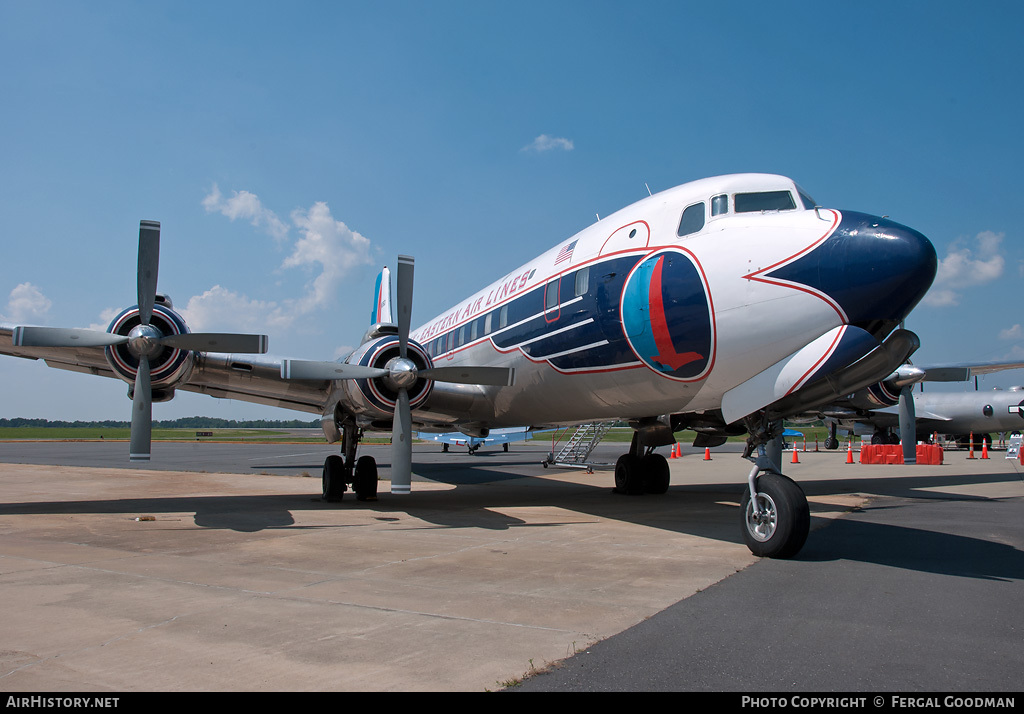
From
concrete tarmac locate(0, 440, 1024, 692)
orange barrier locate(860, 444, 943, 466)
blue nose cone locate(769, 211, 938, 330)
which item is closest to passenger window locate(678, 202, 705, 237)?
blue nose cone locate(769, 211, 938, 330)

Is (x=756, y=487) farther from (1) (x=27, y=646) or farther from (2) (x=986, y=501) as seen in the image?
(2) (x=986, y=501)

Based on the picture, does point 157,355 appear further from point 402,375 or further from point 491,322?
point 491,322

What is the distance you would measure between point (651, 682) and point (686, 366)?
183 inches

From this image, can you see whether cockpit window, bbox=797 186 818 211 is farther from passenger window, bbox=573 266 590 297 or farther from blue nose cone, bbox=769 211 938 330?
passenger window, bbox=573 266 590 297

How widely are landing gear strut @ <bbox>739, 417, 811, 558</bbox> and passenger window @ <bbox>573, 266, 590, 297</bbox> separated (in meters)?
3.06

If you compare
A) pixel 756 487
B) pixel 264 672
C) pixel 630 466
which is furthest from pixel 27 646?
pixel 630 466

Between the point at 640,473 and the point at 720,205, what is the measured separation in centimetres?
784

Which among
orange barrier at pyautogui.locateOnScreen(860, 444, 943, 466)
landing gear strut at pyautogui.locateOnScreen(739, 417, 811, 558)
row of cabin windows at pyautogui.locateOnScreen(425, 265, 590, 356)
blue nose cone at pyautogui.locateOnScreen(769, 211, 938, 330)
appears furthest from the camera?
orange barrier at pyautogui.locateOnScreen(860, 444, 943, 466)

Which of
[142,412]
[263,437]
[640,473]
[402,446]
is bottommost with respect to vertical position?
[263,437]

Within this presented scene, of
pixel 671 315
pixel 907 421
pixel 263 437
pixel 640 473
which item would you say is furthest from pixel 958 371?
pixel 263 437

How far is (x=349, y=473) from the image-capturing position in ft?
40.8

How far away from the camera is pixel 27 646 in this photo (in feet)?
12.7

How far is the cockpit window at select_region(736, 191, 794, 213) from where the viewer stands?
719 centimetres

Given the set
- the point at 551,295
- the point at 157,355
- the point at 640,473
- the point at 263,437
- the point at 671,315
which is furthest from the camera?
the point at 263,437
